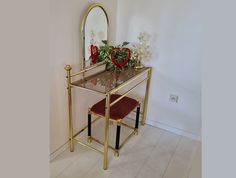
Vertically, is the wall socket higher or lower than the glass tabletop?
lower

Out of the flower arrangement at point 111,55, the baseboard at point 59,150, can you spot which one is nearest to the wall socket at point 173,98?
the flower arrangement at point 111,55

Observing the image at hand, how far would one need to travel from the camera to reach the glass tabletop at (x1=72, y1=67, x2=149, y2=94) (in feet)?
5.74

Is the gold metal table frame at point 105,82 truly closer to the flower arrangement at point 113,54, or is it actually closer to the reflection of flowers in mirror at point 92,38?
the flower arrangement at point 113,54

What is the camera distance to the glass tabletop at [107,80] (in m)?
1.75

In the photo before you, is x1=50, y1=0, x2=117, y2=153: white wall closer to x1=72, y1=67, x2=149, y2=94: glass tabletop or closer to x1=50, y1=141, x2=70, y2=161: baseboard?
x1=50, y1=141, x2=70, y2=161: baseboard

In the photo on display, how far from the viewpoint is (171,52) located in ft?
7.03

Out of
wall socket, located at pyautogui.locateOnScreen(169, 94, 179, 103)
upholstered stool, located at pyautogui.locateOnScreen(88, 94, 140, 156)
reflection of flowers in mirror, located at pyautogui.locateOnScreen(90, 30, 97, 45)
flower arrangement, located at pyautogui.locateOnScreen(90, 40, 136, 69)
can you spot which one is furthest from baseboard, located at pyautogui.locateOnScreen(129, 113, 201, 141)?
reflection of flowers in mirror, located at pyautogui.locateOnScreen(90, 30, 97, 45)

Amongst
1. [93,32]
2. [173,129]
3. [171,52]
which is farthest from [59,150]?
[171,52]

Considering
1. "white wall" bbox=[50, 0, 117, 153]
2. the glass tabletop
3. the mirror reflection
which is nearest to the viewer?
"white wall" bbox=[50, 0, 117, 153]

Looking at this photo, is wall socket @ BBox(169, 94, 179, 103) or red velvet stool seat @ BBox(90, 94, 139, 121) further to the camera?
wall socket @ BBox(169, 94, 179, 103)

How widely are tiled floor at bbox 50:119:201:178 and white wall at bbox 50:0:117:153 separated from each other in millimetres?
208

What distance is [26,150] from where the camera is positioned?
11.7 inches

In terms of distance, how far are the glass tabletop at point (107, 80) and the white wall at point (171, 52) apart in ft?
0.93

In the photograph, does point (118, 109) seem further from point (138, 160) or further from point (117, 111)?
point (138, 160)
